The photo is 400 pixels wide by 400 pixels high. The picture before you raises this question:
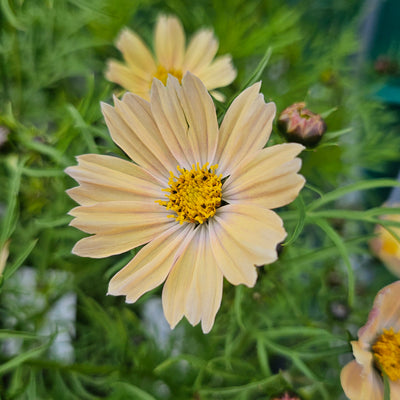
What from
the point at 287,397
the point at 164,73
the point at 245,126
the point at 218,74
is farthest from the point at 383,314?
the point at 164,73

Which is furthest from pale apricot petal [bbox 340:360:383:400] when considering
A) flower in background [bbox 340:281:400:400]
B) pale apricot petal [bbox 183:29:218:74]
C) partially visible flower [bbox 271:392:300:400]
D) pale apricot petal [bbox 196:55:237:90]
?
pale apricot petal [bbox 183:29:218:74]

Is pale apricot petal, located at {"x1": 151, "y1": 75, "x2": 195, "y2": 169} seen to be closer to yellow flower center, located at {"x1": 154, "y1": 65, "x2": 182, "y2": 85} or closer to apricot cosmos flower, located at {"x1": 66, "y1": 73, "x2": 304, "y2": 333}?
apricot cosmos flower, located at {"x1": 66, "y1": 73, "x2": 304, "y2": 333}

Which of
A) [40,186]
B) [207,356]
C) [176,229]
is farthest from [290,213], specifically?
[40,186]

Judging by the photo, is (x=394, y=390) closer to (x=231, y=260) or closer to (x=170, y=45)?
(x=231, y=260)

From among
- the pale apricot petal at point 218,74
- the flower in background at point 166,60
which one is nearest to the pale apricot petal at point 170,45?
the flower in background at point 166,60

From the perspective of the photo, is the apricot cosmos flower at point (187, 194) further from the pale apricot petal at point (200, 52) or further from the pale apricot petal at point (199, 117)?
the pale apricot petal at point (200, 52)

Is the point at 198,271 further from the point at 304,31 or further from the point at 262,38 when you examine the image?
the point at 304,31
